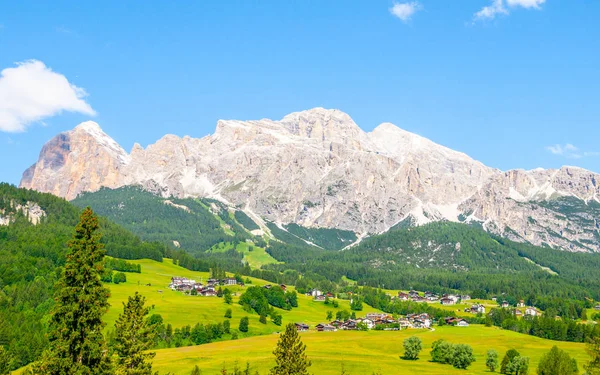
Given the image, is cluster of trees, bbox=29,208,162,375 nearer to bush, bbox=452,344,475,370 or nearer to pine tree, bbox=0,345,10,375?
pine tree, bbox=0,345,10,375

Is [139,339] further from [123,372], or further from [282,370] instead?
[282,370]

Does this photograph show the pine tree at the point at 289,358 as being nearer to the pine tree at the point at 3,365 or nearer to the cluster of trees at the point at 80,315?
the cluster of trees at the point at 80,315

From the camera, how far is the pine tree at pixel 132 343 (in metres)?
44.7

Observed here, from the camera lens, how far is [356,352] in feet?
490

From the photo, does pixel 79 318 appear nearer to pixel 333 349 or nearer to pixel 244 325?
pixel 333 349

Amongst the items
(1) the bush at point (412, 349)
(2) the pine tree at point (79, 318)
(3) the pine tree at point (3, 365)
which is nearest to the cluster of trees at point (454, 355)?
(1) the bush at point (412, 349)

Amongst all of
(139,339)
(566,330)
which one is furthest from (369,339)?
(139,339)

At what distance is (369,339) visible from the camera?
17550 cm

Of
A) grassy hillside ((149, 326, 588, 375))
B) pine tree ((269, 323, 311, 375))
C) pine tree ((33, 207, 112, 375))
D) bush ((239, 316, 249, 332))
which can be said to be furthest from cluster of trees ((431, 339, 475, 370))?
A: pine tree ((33, 207, 112, 375))

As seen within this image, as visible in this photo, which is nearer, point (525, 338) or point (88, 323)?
point (88, 323)

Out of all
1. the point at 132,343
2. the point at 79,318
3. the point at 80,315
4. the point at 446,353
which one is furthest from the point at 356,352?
the point at 79,318

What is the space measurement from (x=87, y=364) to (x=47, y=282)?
174 metres

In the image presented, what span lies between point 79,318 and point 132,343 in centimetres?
667

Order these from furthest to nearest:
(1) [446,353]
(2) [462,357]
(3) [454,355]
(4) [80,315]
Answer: (1) [446,353] → (3) [454,355] → (2) [462,357] → (4) [80,315]
